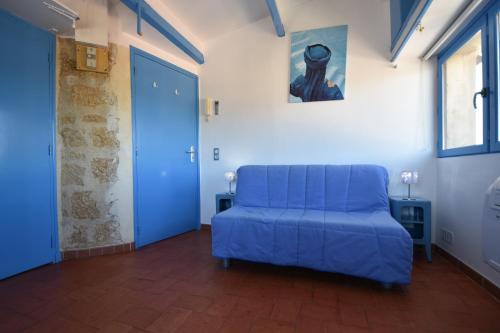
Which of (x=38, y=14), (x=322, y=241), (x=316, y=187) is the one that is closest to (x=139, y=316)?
(x=322, y=241)

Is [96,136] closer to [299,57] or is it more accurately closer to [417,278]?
[299,57]

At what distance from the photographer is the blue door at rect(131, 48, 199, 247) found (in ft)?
9.45

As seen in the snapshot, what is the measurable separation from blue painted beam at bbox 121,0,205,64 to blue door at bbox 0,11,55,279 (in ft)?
3.02

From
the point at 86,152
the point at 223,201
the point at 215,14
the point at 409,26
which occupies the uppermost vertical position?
the point at 215,14

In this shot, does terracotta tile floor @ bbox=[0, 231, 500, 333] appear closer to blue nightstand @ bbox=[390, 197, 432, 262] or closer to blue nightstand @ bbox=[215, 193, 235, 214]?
blue nightstand @ bbox=[390, 197, 432, 262]

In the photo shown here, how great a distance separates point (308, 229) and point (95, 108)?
2435 millimetres

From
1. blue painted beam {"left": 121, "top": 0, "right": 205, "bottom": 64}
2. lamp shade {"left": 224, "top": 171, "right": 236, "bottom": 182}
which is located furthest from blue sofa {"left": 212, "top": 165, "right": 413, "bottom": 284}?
blue painted beam {"left": 121, "top": 0, "right": 205, "bottom": 64}

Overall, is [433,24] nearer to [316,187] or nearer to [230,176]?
[316,187]

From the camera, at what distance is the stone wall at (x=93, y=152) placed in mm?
2490

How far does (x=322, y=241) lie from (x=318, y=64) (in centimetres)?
220

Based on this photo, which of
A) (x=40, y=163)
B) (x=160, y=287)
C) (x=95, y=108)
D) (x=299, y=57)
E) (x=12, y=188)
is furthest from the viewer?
(x=299, y=57)

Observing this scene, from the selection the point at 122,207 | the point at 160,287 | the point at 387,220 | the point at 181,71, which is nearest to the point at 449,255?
the point at 387,220

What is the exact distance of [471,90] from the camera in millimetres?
2166

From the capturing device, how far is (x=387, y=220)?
2.04 meters
